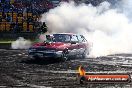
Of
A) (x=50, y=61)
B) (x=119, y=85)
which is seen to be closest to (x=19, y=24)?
(x=50, y=61)

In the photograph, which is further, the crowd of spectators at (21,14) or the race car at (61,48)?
the crowd of spectators at (21,14)

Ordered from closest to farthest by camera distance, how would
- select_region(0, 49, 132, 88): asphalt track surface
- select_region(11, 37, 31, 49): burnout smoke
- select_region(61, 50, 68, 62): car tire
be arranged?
select_region(0, 49, 132, 88): asphalt track surface
select_region(61, 50, 68, 62): car tire
select_region(11, 37, 31, 49): burnout smoke

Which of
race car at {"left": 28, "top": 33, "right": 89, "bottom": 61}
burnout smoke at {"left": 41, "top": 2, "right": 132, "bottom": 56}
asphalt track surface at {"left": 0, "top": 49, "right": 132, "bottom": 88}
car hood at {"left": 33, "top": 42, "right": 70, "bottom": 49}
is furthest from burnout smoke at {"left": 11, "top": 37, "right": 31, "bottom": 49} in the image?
asphalt track surface at {"left": 0, "top": 49, "right": 132, "bottom": 88}

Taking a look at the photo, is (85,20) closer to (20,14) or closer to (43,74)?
(20,14)

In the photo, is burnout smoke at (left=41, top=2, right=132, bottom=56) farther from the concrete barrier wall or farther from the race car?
the race car

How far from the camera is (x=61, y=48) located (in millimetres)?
18156

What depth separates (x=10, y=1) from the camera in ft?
131

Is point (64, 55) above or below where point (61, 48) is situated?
below

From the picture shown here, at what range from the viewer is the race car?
58.7 ft

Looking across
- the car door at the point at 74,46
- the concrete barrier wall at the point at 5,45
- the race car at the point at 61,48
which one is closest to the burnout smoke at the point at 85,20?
the concrete barrier wall at the point at 5,45

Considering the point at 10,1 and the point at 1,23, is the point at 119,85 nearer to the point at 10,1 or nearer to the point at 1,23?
the point at 1,23

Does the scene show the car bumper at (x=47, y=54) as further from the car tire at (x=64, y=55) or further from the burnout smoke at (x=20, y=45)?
the burnout smoke at (x=20, y=45)

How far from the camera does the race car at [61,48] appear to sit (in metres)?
17.9

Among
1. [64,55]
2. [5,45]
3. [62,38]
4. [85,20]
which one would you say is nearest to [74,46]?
[62,38]
